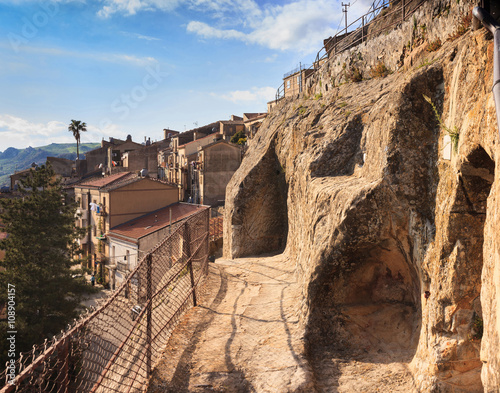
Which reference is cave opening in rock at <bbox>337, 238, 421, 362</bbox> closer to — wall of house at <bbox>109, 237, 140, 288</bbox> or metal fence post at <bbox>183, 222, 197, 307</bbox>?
metal fence post at <bbox>183, 222, 197, 307</bbox>

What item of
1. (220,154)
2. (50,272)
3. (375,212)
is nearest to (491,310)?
(375,212)

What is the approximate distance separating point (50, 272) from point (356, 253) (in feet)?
65.9

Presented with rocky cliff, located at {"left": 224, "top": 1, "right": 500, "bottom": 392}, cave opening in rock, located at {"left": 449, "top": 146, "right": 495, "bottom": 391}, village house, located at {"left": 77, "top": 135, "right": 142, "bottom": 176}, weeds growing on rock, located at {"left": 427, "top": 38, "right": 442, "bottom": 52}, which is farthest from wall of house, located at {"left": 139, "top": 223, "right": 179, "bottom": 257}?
village house, located at {"left": 77, "top": 135, "right": 142, "bottom": 176}

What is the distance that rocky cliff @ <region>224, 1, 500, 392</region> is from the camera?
5.73 m

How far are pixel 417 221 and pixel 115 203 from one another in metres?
32.4

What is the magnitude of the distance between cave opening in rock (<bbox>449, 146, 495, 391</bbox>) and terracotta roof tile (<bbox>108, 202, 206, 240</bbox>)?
27.1 m

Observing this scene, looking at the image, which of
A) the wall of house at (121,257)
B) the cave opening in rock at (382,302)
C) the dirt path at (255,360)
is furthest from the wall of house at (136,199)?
the cave opening in rock at (382,302)

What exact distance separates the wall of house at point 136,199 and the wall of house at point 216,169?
250 inches

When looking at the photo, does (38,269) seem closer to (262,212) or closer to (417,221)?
(262,212)

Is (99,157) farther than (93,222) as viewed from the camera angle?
Yes

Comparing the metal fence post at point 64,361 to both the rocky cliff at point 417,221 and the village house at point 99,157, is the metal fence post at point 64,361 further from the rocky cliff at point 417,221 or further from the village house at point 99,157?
the village house at point 99,157

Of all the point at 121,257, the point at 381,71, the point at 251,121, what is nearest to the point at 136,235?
the point at 121,257

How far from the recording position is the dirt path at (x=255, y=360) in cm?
636

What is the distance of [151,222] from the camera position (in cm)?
3494
